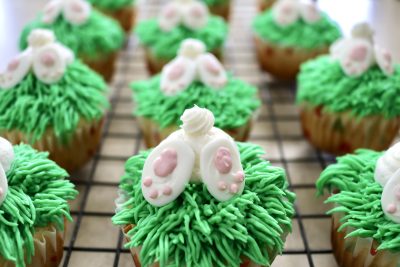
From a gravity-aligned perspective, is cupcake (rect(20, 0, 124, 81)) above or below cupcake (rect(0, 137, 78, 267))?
above

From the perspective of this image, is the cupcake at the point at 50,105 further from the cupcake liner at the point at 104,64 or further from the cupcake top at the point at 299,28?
the cupcake top at the point at 299,28

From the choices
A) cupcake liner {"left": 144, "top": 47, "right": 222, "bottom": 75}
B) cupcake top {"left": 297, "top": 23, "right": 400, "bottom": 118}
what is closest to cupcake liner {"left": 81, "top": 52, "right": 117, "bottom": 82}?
cupcake liner {"left": 144, "top": 47, "right": 222, "bottom": 75}

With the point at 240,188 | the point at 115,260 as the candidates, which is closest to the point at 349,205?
the point at 240,188

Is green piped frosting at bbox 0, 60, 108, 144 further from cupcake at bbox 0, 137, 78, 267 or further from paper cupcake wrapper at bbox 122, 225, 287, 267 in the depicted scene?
paper cupcake wrapper at bbox 122, 225, 287, 267

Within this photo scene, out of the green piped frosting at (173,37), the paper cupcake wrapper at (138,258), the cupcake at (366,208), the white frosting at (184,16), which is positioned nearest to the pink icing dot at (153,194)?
the paper cupcake wrapper at (138,258)

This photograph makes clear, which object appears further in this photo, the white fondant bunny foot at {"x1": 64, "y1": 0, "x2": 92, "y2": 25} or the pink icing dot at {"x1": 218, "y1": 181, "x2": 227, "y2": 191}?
the white fondant bunny foot at {"x1": 64, "y1": 0, "x2": 92, "y2": 25}

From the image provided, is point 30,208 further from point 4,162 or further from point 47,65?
point 47,65

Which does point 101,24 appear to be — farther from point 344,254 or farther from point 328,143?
point 344,254
